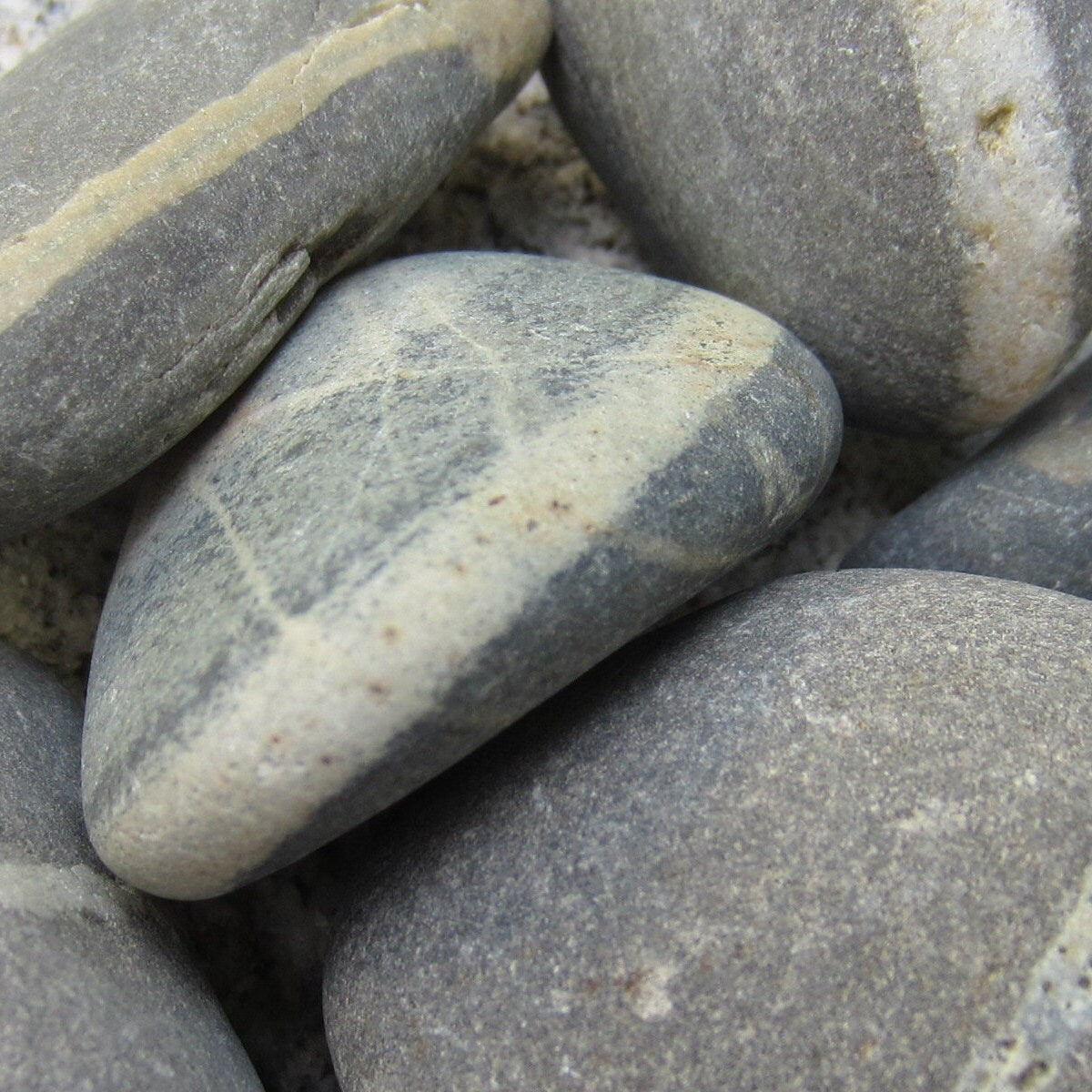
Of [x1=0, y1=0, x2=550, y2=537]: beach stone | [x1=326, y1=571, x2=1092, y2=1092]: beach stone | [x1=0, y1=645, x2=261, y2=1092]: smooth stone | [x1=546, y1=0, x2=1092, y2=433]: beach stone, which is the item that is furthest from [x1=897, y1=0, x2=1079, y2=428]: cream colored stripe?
[x1=0, y1=645, x2=261, y2=1092]: smooth stone

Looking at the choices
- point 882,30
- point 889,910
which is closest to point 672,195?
point 882,30

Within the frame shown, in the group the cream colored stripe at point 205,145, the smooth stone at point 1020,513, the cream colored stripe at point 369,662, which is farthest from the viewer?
the smooth stone at point 1020,513

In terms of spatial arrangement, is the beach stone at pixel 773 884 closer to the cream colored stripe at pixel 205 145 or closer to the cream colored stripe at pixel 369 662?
the cream colored stripe at pixel 369 662

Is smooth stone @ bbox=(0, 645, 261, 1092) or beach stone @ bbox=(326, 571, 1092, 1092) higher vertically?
smooth stone @ bbox=(0, 645, 261, 1092)

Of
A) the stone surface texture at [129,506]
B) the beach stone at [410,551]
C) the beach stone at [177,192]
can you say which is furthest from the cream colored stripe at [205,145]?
the stone surface texture at [129,506]

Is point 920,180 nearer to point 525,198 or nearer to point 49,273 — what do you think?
point 525,198

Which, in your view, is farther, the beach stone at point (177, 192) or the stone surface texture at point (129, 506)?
the stone surface texture at point (129, 506)

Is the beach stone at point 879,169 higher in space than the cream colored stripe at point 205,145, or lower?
lower

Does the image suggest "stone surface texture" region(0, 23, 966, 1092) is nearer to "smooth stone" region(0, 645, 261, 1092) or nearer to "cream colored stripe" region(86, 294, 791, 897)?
"smooth stone" region(0, 645, 261, 1092)

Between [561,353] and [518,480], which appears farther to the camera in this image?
[561,353]
